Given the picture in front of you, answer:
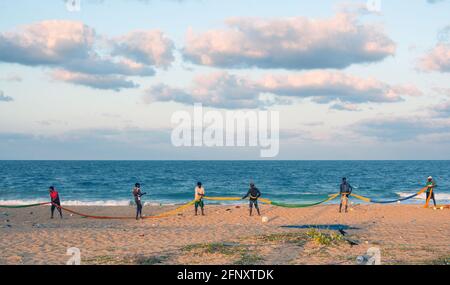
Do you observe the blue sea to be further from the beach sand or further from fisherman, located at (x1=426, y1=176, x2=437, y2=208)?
the beach sand

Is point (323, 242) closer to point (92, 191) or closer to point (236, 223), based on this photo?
point (236, 223)

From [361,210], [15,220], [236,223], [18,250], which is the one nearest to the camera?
[18,250]

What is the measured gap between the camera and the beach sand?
1257cm

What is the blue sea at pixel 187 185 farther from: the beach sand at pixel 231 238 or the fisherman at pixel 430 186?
the beach sand at pixel 231 238

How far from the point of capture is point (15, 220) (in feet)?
73.2

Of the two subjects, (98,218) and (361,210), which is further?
(361,210)

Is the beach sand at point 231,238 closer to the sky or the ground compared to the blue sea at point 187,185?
closer to the sky

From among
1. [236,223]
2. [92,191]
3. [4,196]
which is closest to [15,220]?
[236,223]

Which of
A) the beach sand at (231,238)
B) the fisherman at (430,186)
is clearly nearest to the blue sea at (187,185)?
the fisherman at (430,186)

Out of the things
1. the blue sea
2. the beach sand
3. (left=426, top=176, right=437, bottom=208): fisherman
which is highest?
(left=426, top=176, right=437, bottom=208): fisherman

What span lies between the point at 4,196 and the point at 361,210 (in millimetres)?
34621

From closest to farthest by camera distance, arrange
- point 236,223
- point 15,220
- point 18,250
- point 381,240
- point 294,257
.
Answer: point 294,257 < point 18,250 < point 381,240 < point 236,223 < point 15,220

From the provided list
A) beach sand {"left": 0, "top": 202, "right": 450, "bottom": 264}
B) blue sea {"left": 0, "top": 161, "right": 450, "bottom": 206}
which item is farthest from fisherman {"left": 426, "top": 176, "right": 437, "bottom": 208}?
blue sea {"left": 0, "top": 161, "right": 450, "bottom": 206}

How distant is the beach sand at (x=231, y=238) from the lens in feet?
41.2
